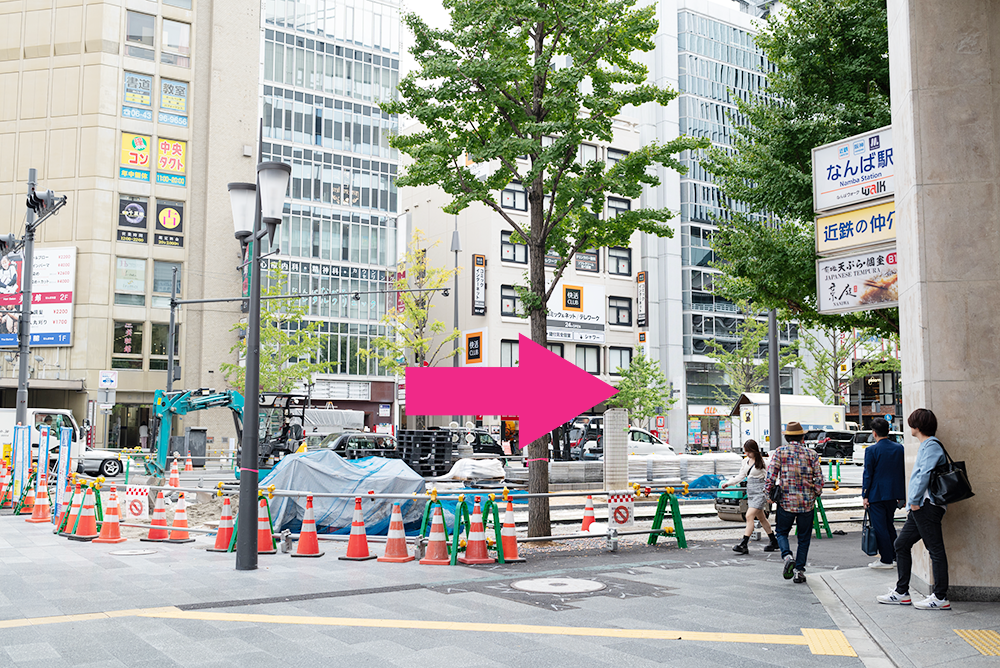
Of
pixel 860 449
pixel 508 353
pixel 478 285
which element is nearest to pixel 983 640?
pixel 860 449

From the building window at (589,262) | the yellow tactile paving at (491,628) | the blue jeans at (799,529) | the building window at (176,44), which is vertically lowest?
the yellow tactile paving at (491,628)

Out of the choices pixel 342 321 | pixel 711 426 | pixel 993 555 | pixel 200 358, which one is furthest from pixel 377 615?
pixel 711 426

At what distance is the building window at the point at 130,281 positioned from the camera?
50969mm

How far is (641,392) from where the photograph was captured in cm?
5516

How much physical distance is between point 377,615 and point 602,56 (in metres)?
10.5

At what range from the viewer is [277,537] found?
45.5 feet

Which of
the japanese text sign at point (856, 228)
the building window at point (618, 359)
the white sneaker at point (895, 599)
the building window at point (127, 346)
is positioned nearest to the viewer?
the white sneaker at point (895, 599)

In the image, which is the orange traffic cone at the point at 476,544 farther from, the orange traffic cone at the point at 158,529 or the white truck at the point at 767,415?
the white truck at the point at 767,415

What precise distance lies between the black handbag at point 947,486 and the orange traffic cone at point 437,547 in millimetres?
5938

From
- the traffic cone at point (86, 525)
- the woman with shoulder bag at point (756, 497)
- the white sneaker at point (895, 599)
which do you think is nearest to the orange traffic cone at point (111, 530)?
the traffic cone at point (86, 525)

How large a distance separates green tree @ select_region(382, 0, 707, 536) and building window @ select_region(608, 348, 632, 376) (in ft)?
152

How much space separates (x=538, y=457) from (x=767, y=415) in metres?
33.5

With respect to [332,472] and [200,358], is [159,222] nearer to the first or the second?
[200,358]

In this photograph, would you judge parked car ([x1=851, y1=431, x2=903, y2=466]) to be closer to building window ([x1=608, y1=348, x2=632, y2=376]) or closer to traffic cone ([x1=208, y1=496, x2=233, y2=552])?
building window ([x1=608, y1=348, x2=632, y2=376])
